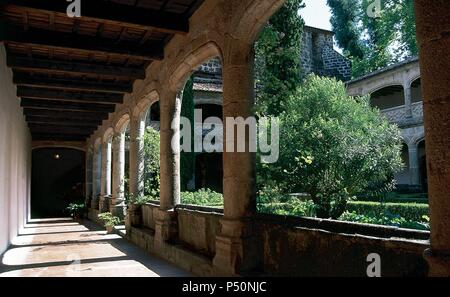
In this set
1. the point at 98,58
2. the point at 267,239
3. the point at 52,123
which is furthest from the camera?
the point at 52,123

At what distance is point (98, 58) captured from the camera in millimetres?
6961

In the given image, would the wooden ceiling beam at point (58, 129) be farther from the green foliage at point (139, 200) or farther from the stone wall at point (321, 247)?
the stone wall at point (321, 247)

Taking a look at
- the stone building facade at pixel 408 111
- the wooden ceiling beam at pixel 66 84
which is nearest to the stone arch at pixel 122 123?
the wooden ceiling beam at pixel 66 84

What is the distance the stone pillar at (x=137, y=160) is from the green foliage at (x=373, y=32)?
13154 mm

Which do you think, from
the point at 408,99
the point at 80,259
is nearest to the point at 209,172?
the point at 408,99

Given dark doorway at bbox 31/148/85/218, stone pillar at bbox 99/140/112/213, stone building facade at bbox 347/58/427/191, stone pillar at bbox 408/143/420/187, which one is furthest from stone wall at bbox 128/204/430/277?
dark doorway at bbox 31/148/85/218

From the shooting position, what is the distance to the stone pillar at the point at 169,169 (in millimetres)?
6044

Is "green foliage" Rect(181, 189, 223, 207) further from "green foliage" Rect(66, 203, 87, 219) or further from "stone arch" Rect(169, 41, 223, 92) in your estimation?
"green foliage" Rect(66, 203, 87, 219)

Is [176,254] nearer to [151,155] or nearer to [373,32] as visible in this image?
[151,155]

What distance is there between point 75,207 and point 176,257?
1067cm

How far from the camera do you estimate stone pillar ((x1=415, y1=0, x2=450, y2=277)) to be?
1852 millimetres

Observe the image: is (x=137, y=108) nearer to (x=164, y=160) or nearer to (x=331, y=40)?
(x=164, y=160)
